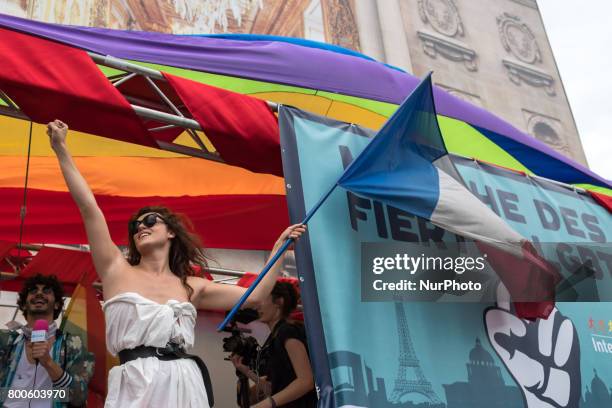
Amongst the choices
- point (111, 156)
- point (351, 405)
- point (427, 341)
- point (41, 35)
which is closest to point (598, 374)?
point (427, 341)

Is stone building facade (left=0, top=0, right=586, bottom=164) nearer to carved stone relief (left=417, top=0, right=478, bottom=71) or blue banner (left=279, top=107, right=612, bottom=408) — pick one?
carved stone relief (left=417, top=0, right=478, bottom=71)

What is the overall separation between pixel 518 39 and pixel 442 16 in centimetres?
337

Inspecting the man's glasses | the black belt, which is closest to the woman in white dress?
the black belt

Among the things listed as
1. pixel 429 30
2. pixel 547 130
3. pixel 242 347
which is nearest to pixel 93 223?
pixel 242 347

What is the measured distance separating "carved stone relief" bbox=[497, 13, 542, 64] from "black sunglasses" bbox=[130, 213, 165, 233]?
18161 millimetres

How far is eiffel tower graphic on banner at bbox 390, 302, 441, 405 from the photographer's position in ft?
9.42

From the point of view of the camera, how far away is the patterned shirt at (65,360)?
3.49 metres

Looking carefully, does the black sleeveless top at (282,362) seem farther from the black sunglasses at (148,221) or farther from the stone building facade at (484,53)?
the stone building facade at (484,53)

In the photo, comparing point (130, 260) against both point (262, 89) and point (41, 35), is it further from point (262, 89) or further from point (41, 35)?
point (262, 89)

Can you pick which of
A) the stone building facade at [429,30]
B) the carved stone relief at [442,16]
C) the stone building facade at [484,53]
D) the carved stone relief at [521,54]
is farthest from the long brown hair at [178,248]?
the carved stone relief at [521,54]

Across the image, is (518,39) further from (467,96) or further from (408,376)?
(408,376)

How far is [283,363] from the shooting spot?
3.35 metres

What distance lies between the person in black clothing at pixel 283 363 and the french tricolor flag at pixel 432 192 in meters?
0.95

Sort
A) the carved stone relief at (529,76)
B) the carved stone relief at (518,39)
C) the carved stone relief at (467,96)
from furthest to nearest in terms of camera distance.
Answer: the carved stone relief at (518,39) → the carved stone relief at (529,76) → the carved stone relief at (467,96)
